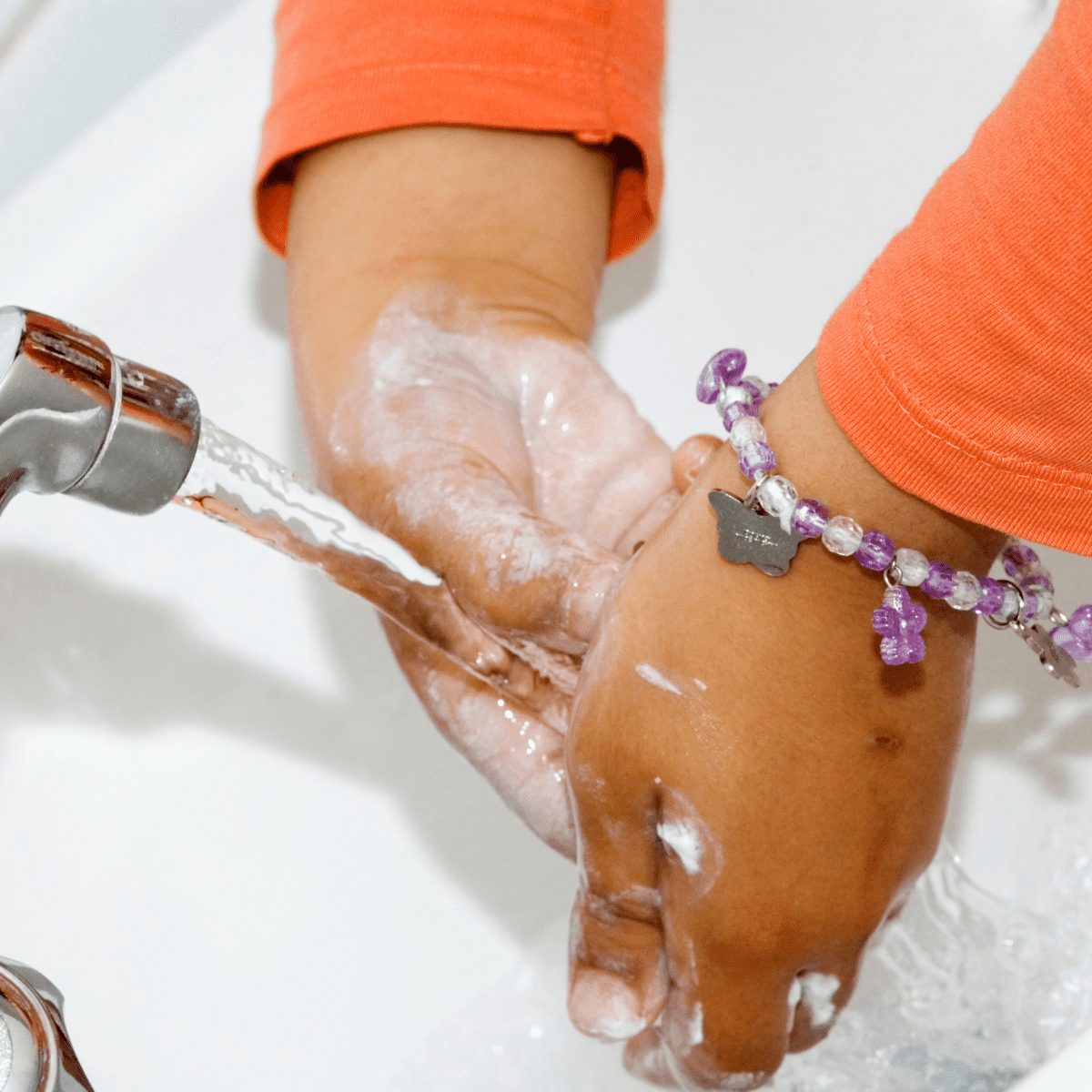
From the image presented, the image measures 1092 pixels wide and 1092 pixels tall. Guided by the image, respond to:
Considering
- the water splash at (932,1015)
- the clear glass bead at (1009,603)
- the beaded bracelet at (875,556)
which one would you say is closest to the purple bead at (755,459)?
the beaded bracelet at (875,556)

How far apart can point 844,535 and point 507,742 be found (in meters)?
0.21

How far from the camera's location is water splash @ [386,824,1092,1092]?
752mm

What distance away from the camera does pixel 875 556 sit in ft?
1.53

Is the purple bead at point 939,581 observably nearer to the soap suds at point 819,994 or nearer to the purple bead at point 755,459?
the purple bead at point 755,459

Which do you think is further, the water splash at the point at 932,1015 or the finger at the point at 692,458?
the water splash at the point at 932,1015

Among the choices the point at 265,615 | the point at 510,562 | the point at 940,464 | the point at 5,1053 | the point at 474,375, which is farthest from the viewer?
the point at 265,615

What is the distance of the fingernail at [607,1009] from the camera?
0.55 meters

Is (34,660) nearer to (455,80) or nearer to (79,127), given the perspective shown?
(79,127)

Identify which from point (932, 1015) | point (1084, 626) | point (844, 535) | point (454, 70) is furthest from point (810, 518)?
point (932, 1015)

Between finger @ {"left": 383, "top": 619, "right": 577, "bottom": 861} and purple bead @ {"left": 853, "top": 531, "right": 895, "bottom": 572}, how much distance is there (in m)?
0.19

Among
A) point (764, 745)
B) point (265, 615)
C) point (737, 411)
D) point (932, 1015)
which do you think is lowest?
point (932, 1015)

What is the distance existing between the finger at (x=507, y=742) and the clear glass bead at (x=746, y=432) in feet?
0.58

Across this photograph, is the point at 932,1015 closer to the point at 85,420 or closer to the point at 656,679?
the point at 656,679

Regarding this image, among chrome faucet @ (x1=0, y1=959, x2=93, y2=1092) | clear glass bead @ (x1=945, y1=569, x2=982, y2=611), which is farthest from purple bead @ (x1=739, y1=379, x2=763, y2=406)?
chrome faucet @ (x1=0, y1=959, x2=93, y2=1092)
